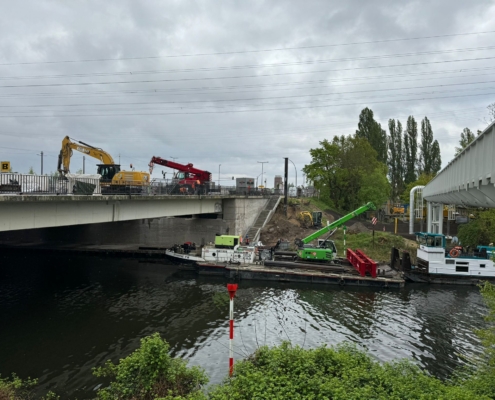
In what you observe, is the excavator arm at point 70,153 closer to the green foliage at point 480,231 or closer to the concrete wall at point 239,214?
the concrete wall at point 239,214

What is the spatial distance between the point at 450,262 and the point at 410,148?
1982 inches

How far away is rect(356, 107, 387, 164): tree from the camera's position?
244ft

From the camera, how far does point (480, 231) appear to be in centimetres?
→ 4166

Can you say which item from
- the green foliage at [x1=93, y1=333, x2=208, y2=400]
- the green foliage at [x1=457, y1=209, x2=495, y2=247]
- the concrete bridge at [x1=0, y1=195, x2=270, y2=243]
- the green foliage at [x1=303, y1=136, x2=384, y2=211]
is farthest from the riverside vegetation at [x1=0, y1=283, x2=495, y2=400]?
the green foliage at [x1=303, y1=136, x2=384, y2=211]

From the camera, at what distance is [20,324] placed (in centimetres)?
2114

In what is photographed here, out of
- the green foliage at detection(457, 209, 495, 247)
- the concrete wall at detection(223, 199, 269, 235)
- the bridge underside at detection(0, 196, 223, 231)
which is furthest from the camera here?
the concrete wall at detection(223, 199, 269, 235)

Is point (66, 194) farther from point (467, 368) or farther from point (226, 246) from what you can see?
point (467, 368)

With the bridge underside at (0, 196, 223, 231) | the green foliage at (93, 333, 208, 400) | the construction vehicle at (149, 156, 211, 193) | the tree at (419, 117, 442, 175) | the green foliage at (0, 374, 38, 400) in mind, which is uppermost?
the tree at (419, 117, 442, 175)

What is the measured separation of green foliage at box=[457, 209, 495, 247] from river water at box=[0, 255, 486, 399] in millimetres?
12343

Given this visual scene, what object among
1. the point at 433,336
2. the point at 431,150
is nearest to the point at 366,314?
the point at 433,336

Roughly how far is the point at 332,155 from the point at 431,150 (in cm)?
2690

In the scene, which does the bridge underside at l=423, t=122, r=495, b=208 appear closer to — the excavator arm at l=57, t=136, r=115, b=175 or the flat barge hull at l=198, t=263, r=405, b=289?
the flat barge hull at l=198, t=263, r=405, b=289

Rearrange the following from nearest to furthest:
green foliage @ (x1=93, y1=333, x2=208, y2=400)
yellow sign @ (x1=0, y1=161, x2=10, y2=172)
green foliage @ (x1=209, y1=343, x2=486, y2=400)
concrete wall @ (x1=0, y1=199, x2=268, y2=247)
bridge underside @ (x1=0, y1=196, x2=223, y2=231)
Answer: green foliage @ (x1=209, y1=343, x2=486, y2=400)
green foliage @ (x1=93, y1=333, x2=208, y2=400)
bridge underside @ (x1=0, y1=196, x2=223, y2=231)
yellow sign @ (x1=0, y1=161, x2=10, y2=172)
concrete wall @ (x1=0, y1=199, x2=268, y2=247)

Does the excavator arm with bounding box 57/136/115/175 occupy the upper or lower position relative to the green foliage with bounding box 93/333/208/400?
upper
